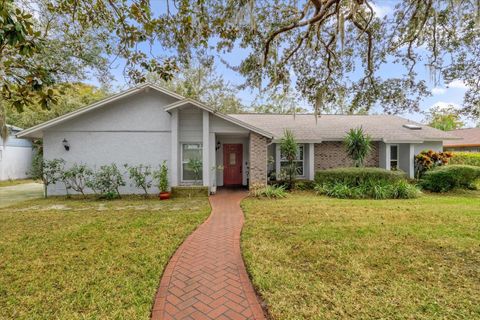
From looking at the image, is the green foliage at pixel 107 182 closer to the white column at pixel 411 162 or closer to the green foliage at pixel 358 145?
the green foliage at pixel 358 145

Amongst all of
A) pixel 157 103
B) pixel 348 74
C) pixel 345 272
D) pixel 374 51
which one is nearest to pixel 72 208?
pixel 157 103

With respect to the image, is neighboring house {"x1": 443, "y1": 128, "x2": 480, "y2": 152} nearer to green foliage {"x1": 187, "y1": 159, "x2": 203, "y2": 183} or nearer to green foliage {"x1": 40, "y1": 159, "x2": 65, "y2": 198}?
green foliage {"x1": 187, "y1": 159, "x2": 203, "y2": 183}

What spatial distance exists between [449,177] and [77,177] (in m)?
17.4

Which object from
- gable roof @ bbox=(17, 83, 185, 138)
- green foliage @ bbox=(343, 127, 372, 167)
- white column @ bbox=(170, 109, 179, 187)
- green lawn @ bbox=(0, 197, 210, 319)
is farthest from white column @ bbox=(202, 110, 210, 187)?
green foliage @ bbox=(343, 127, 372, 167)

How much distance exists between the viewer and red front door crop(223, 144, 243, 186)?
47.2ft

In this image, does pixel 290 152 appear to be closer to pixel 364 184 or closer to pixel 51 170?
pixel 364 184

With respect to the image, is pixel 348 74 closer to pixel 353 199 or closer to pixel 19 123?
pixel 353 199

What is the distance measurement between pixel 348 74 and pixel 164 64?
785cm

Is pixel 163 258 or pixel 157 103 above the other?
pixel 157 103

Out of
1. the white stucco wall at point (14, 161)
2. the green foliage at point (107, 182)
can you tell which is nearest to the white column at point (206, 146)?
the green foliage at point (107, 182)

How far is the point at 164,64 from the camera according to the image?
509 cm

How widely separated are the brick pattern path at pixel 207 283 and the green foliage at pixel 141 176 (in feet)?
19.5

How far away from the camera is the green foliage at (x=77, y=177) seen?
1106 centimetres

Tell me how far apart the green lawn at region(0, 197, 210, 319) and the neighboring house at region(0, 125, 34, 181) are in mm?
12881
